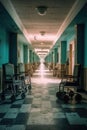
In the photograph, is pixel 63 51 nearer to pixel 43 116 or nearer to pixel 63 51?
pixel 63 51

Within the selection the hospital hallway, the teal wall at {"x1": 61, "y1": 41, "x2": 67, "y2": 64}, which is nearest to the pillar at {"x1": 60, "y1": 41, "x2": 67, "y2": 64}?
the teal wall at {"x1": 61, "y1": 41, "x2": 67, "y2": 64}

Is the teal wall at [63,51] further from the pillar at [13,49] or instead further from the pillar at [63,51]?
the pillar at [13,49]

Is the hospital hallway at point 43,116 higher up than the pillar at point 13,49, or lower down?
lower down

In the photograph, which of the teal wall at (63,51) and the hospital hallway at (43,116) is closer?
the hospital hallway at (43,116)

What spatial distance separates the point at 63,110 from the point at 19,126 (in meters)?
1.71

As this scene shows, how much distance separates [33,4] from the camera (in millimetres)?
Result: 7781

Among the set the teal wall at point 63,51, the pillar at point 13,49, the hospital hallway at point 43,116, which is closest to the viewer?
the hospital hallway at point 43,116

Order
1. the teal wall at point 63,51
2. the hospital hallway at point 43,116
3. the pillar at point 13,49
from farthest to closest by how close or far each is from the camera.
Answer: the teal wall at point 63,51 < the pillar at point 13,49 < the hospital hallway at point 43,116

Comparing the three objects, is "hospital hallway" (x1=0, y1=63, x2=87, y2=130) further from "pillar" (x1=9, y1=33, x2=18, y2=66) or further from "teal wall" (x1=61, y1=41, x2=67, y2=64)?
"teal wall" (x1=61, y1=41, x2=67, y2=64)

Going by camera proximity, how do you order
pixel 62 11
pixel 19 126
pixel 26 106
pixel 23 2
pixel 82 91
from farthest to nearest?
pixel 82 91 → pixel 62 11 → pixel 23 2 → pixel 26 106 → pixel 19 126

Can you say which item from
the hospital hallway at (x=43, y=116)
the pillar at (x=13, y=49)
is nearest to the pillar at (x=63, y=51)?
the pillar at (x=13, y=49)

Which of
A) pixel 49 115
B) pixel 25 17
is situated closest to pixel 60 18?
pixel 25 17

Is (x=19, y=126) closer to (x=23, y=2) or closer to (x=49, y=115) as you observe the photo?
(x=49, y=115)

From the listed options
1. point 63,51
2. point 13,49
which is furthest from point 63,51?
point 13,49
